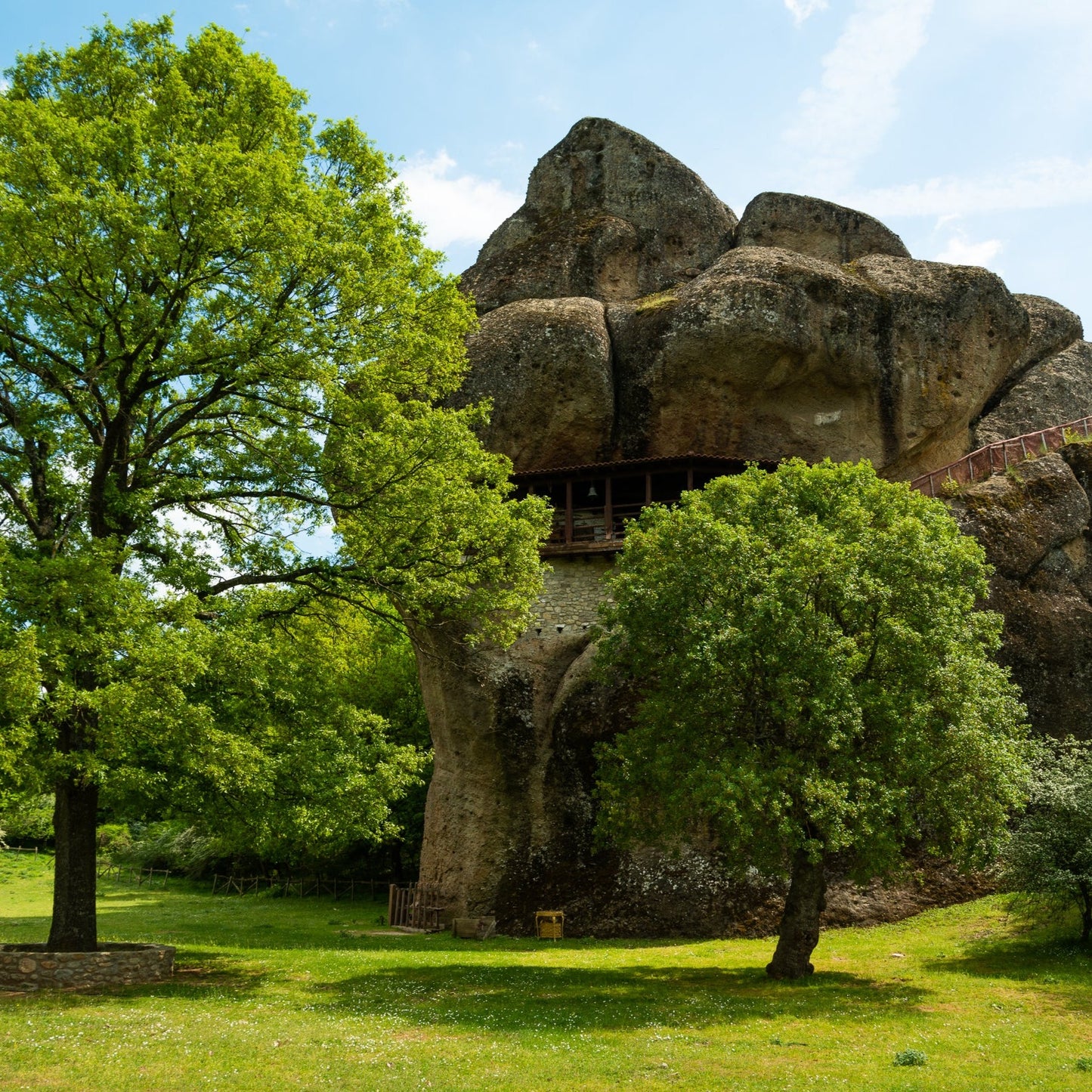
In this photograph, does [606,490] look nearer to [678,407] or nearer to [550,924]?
[678,407]

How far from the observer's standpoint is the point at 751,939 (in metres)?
25.7

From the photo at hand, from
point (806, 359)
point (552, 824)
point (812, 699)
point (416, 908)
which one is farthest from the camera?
point (806, 359)

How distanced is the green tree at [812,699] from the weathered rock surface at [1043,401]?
877 inches

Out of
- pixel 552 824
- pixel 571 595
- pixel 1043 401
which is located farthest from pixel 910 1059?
pixel 1043 401

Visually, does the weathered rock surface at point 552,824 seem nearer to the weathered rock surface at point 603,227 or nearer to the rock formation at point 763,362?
the rock formation at point 763,362

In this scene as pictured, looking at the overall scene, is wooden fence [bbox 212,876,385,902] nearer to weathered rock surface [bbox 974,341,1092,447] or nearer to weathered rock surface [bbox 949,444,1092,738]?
weathered rock surface [bbox 949,444,1092,738]

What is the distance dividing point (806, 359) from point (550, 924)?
68.7ft

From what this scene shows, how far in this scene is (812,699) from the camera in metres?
18.0

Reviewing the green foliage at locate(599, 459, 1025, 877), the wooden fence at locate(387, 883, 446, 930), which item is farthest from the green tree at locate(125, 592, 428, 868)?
the wooden fence at locate(387, 883, 446, 930)

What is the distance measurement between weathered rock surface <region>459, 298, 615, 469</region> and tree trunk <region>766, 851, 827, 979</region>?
19.0m

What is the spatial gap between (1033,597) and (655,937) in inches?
602

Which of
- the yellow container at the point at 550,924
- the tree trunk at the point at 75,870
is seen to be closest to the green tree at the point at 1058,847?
the yellow container at the point at 550,924

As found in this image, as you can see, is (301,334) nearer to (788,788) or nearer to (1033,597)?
(788,788)

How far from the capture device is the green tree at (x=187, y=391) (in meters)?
17.3
